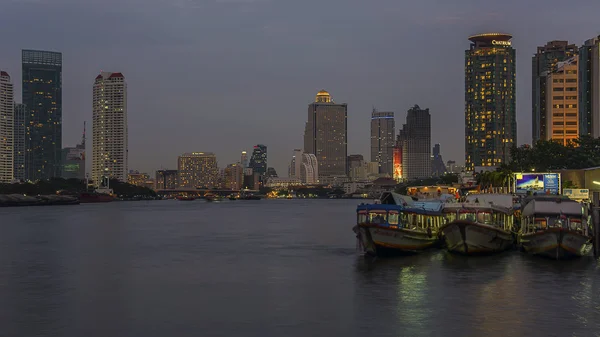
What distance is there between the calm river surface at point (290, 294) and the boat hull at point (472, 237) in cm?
104

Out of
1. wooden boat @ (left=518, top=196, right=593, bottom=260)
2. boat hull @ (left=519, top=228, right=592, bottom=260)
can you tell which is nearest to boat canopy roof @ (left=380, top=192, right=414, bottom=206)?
wooden boat @ (left=518, top=196, right=593, bottom=260)

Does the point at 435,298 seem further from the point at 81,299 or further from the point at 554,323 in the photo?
the point at 81,299

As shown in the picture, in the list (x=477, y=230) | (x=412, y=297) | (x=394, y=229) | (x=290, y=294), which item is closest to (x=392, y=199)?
(x=394, y=229)

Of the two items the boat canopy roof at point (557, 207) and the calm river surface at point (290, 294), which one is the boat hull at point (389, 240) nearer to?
the calm river surface at point (290, 294)

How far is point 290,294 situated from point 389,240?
16.2 meters

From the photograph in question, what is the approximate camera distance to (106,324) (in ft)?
133

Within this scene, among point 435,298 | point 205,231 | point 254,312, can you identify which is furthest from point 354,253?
point 205,231

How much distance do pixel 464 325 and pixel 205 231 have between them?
80.3 m

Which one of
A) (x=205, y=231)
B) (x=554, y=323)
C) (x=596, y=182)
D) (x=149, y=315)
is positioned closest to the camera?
(x=554, y=323)

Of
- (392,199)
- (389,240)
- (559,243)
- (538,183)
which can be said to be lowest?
(389,240)

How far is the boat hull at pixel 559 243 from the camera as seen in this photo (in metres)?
58.3

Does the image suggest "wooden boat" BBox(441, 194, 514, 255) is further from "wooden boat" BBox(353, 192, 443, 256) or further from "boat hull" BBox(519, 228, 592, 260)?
"boat hull" BBox(519, 228, 592, 260)

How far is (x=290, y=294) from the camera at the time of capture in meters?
50.1

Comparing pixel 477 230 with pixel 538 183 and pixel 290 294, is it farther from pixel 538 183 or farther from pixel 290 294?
pixel 538 183
